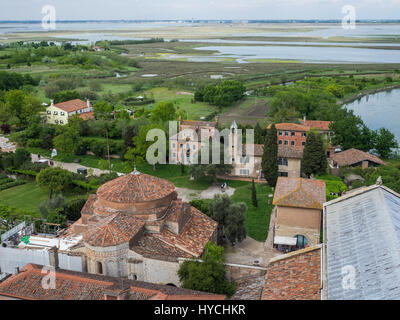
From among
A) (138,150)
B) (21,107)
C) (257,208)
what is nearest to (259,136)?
(138,150)

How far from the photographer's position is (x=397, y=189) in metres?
26.0

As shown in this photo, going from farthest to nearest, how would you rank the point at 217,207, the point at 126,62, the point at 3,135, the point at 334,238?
the point at 126,62, the point at 3,135, the point at 217,207, the point at 334,238

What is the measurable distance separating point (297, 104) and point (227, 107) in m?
14.5

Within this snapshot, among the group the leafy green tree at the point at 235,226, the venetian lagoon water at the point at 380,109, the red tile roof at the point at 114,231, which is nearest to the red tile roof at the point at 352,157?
the venetian lagoon water at the point at 380,109

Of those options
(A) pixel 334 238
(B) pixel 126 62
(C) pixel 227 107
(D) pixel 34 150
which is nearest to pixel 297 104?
(C) pixel 227 107

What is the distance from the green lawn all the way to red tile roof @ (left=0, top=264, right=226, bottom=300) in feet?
40.7

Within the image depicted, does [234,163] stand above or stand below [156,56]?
below

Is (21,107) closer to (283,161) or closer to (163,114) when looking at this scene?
(163,114)

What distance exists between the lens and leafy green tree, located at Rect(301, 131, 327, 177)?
104 feet

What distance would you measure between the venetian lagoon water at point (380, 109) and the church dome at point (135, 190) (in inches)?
1438

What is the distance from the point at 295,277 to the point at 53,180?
70.4ft

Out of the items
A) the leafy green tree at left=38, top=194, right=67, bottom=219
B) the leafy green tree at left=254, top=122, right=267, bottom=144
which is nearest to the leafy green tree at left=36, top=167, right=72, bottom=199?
the leafy green tree at left=38, top=194, right=67, bottom=219

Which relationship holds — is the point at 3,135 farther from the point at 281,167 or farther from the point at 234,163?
the point at 281,167

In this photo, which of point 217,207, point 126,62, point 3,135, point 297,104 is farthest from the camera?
point 126,62
